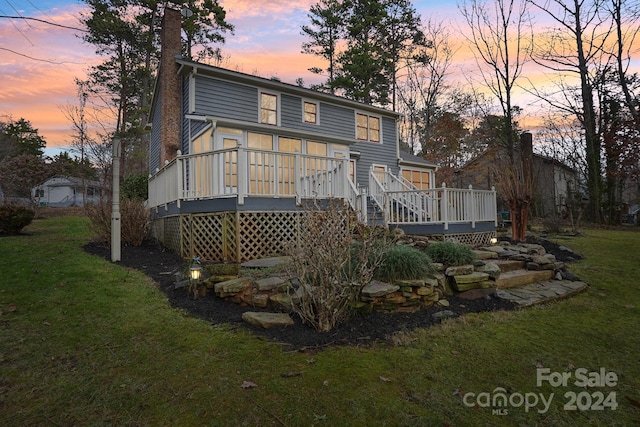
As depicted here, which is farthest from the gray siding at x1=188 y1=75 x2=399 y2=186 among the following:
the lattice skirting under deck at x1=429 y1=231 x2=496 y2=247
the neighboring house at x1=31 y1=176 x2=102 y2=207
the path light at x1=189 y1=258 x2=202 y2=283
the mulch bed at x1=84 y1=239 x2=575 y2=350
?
the neighboring house at x1=31 y1=176 x2=102 y2=207

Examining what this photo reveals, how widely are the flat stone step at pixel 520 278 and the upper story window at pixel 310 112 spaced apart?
375 inches

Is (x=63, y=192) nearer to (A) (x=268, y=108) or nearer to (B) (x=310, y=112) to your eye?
(A) (x=268, y=108)

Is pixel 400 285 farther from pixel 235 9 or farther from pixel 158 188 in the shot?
pixel 235 9

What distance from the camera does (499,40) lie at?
17.1m

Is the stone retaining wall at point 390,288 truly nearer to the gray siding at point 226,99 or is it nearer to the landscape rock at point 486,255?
the landscape rock at point 486,255

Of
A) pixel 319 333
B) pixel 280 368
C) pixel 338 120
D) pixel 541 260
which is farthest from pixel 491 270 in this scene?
pixel 338 120

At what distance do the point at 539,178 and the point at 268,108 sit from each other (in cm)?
2353

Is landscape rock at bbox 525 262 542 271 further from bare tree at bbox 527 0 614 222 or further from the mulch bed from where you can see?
bare tree at bbox 527 0 614 222

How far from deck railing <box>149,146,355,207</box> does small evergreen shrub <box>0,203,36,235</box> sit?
4.96 m

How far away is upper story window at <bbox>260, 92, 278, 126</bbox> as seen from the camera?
466 inches

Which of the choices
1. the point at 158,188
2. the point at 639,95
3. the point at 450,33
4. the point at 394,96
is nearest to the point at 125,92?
the point at 158,188

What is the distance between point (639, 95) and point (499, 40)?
716 centimetres

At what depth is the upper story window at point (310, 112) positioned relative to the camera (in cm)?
1298

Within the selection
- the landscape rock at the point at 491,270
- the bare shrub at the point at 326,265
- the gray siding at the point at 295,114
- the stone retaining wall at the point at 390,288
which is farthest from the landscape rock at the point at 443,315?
the gray siding at the point at 295,114
